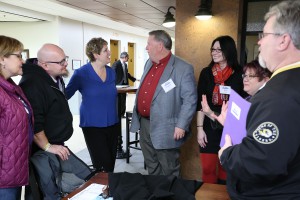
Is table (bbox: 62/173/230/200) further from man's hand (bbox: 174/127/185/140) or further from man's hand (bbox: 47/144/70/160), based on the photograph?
man's hand (bbox: 174/127/185/140)

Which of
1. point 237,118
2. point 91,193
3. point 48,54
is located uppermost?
point 48,54

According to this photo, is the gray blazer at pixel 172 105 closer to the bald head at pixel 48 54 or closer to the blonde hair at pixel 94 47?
the blonde hair at pixel 94 47

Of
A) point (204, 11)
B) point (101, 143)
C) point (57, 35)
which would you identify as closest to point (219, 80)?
point (204, 11)

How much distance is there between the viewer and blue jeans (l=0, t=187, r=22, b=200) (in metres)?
1.60

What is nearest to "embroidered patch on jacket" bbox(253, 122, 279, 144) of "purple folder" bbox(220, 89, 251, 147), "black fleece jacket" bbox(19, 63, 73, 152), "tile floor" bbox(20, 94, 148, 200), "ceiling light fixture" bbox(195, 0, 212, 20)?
"purple folder" bbox(220, 89, 251, 147)

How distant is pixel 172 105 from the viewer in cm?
238

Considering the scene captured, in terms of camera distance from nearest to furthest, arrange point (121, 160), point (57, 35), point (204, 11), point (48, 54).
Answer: point (48, 54), point (204, 11), point (121, 160), point (57, 35)

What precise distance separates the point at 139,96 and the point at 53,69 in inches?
33.4

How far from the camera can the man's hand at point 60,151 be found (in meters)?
1.76

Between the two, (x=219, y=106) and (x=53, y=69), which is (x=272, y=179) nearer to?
(x=219, y=106)

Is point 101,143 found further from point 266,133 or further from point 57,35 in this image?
point 57,35

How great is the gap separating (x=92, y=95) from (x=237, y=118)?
1.69 m

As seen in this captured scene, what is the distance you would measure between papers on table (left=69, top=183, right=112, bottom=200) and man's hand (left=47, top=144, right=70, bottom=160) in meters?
0.41

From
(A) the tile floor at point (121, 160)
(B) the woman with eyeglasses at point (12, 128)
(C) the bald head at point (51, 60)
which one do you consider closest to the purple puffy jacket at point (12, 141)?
(B) the woman with eyeglasses at point (12, 128)
